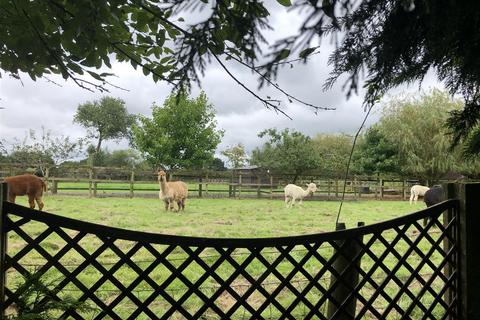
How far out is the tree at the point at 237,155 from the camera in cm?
4561

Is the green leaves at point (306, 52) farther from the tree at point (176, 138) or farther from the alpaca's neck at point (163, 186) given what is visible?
the tree at point (176, 138)

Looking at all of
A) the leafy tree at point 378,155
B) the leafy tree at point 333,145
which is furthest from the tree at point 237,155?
the leafy tree at point 378,155

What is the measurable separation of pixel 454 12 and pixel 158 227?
24.3 feet

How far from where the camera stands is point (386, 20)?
4.86 feet

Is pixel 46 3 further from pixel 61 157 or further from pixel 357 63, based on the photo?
pixel 61 157

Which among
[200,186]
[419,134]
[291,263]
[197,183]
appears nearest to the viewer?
[291,263]

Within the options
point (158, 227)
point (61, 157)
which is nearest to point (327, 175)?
point (158, 227)

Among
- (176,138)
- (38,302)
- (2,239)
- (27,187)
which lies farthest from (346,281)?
(176,138)

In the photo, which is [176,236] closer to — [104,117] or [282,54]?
[282,54]

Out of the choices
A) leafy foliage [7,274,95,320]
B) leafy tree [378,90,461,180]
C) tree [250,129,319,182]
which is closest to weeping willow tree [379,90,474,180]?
leafy tree [378,90,461,180]

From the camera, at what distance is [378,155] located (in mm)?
24531

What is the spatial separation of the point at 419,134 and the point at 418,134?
57 millimetres

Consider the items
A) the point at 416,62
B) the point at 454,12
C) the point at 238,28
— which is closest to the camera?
the point at 454,12

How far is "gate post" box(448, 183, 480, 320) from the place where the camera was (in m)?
1.96
